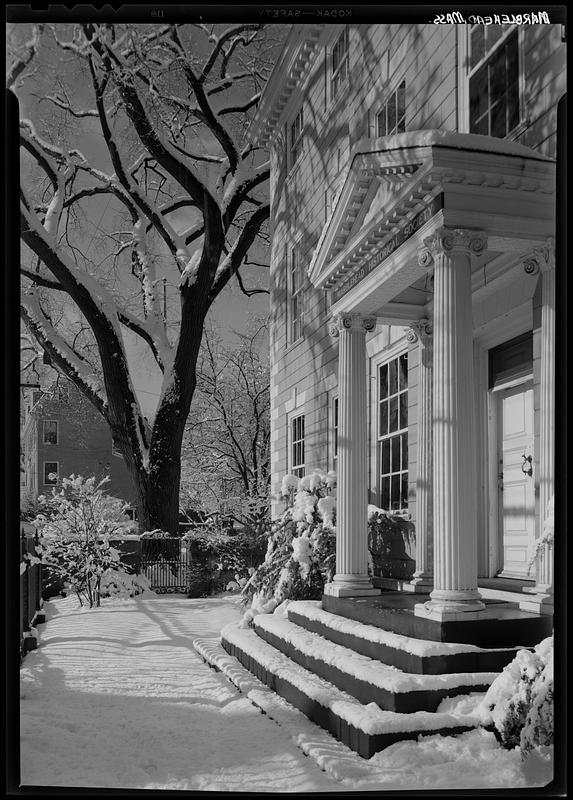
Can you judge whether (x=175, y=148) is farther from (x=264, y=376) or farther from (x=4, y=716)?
(x=4, y=716)

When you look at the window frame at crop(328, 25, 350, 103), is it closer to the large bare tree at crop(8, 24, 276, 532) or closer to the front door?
the large bare tree at crop(8, 24, 276, 532)

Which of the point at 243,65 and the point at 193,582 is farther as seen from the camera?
the point at 243,65

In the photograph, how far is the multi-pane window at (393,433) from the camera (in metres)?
7.21

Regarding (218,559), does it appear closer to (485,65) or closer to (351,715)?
(351,715)

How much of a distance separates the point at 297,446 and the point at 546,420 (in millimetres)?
5790

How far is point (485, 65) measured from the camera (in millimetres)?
5539

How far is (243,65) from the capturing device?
1289 centimetres

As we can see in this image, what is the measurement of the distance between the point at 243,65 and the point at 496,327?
355 inches

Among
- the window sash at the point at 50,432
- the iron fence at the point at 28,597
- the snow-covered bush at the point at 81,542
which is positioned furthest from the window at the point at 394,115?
the window sash at the point at 50,432

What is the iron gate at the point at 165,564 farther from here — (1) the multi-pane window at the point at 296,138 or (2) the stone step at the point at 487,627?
(2) the stone step at the point at 487,627

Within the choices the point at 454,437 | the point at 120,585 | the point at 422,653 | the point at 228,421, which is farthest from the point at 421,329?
the point at 228,421

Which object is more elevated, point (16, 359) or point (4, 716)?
point (16, 359)

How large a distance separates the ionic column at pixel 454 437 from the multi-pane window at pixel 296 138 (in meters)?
6.26
